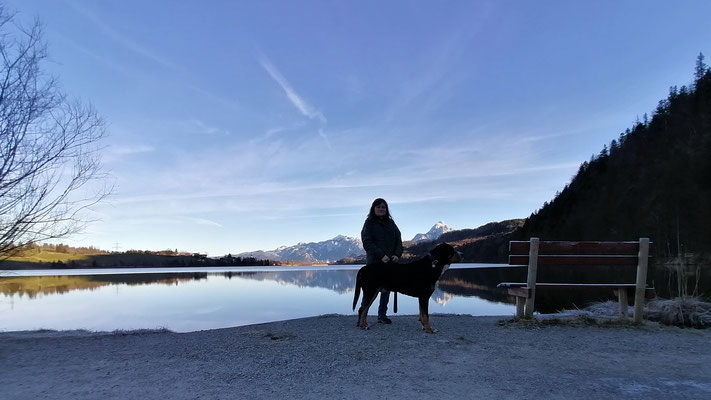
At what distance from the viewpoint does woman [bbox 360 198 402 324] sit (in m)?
8.60

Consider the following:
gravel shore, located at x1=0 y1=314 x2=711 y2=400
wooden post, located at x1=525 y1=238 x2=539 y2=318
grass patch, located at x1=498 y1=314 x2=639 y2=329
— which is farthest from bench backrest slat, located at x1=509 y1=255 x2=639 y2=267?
gravel shore, located at x1=0 y1=314 x2=711 y2=400

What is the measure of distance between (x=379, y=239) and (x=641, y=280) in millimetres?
5401

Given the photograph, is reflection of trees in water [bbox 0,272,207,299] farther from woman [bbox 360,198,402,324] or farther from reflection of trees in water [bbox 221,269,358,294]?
woman [bbox 360,198,402,324]

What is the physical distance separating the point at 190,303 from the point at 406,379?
19.3 meters

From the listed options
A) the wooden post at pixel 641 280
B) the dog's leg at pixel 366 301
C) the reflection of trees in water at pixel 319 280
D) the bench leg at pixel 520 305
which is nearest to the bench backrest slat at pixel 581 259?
the wooden post at pixel 641 280

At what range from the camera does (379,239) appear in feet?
28.6

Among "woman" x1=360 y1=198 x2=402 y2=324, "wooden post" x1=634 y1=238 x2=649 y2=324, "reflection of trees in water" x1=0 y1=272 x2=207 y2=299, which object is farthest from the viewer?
"reflection of trees in water" x1=0 y1=272 x2=207 y2=299

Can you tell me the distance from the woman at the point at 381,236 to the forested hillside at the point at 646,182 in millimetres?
62386

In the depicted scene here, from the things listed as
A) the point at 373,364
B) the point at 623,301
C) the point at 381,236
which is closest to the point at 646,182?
the point at 623,301

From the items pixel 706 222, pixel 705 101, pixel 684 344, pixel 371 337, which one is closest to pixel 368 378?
pixel 371 337

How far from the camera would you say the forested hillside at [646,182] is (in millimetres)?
66375

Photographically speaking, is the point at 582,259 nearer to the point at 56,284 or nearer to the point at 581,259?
the point at 581,259

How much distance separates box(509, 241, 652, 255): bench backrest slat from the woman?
253 centimetres

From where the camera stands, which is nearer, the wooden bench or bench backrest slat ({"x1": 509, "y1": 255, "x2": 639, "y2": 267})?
the wooden bench
